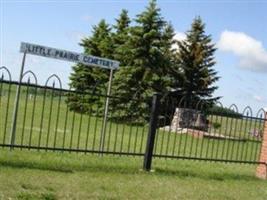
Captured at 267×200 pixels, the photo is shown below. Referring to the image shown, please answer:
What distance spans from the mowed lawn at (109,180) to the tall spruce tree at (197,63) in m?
22.6

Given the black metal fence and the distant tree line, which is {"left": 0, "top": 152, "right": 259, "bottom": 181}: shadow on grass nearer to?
the black metal fence

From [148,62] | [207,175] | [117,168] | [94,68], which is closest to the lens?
[117,168]

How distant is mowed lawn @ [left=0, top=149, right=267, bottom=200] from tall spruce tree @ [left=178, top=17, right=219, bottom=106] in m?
22.6

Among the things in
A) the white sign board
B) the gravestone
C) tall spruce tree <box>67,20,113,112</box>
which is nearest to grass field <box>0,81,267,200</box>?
the white sign board

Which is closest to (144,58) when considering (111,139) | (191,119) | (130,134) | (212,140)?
(191,119)

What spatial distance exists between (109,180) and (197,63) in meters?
27.5

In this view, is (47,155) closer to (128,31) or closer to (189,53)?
(128,31)

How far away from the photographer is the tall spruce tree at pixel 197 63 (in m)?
33.3

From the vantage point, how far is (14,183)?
258 inches

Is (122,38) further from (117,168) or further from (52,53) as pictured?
(117,168)

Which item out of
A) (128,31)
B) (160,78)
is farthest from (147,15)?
(160,78)

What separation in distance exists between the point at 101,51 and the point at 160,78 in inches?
260

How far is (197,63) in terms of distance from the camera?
34.6 metres

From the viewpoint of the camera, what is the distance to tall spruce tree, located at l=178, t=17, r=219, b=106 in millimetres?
33312
